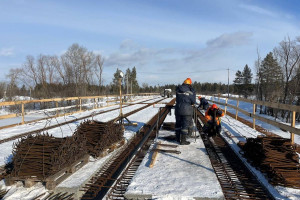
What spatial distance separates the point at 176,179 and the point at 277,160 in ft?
6.72

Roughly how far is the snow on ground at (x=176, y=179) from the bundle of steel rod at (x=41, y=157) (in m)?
1.34

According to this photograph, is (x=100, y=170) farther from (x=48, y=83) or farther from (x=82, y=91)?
(x=48, y=83)

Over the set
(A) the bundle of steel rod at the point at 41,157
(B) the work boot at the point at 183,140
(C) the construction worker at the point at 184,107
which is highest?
(C) the construction worker at the point at 184,107

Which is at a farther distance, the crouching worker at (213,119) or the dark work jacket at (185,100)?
the crouching worker at (213,119)

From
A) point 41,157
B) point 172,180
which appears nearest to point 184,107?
point 172,180

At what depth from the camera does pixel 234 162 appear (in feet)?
17.7

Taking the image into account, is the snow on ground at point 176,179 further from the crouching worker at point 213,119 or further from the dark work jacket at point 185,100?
the crouching worker at point 213,119

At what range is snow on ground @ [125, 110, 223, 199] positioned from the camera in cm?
361

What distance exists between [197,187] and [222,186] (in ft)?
1.75

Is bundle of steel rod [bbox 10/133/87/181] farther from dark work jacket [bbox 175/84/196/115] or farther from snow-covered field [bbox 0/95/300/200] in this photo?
dark work jacket [bbox 175/84/196/115]

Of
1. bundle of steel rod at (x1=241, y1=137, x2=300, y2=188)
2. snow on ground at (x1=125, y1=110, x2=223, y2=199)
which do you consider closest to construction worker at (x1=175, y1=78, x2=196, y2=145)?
snow on ground at (x1=125, y1=110, x2=223, y2=199)

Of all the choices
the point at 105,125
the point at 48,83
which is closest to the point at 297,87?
the point at 105,125

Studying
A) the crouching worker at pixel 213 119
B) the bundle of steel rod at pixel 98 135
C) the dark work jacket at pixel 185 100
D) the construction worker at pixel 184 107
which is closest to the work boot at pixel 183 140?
the construction worker at pixel 184 107

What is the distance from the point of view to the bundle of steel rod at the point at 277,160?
4066 millimetres
